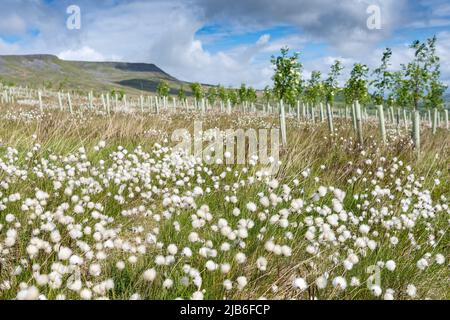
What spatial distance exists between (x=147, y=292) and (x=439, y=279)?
9.49 feet

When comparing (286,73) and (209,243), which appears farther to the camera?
(286,73)

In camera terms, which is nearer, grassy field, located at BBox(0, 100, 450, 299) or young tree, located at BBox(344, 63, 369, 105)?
grassy field, located at BBox(0, 100, 450, 299)

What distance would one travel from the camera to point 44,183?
16.0 ft

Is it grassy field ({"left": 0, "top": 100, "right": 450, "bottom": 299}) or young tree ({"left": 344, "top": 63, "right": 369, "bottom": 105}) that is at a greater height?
young tree ({"left": 344, "top": 63, "right": 369, "bottom": 105})

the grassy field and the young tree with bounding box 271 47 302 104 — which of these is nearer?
the grassy field

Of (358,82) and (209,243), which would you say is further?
(358,82)

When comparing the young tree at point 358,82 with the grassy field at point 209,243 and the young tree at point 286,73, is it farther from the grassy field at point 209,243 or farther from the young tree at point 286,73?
the grassy field at point 209,243

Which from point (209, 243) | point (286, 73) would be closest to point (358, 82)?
point (286, 73)

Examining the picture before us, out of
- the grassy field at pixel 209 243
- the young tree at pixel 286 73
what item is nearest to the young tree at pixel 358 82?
the young tree at pixel 286 73

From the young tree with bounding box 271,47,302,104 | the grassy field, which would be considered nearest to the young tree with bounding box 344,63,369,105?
the young tree with bounding box 271,47,302,104

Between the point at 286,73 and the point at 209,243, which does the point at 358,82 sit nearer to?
the point at 286,73

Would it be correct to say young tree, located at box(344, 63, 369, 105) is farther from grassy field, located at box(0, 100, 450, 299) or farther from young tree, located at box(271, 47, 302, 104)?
grassy field, located at box(0, 100, 450, 299)
